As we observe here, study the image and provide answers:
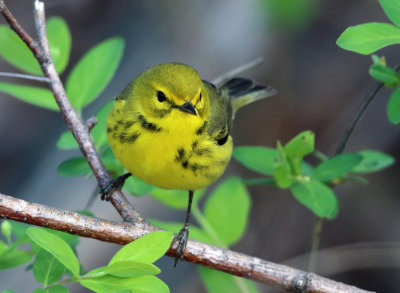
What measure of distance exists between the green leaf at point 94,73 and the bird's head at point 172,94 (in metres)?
0.19

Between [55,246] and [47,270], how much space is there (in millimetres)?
182

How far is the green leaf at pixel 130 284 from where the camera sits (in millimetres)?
1739

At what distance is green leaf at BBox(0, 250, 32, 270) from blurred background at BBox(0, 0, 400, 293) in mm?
2048

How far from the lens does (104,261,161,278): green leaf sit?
168 cm

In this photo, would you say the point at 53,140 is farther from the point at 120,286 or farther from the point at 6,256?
the point at 120,286

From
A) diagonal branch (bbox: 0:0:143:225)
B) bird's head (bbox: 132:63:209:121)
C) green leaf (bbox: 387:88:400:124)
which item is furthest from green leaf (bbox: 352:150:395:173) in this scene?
diagonal branch (bbox: 0:0:143:225)

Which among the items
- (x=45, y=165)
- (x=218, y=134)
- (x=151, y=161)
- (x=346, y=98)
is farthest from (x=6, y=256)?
(x=346, y=98)

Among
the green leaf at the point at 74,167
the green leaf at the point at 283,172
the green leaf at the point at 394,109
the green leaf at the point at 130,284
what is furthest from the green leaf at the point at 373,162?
the green leaf at the point at 130,284

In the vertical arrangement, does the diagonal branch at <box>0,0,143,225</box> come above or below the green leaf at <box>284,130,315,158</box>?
above

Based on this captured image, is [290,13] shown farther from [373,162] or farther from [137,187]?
[137,187]

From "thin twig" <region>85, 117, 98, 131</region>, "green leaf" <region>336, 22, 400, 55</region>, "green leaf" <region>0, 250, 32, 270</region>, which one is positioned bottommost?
"green leaf" <region>0, 250, 32, 270</region>

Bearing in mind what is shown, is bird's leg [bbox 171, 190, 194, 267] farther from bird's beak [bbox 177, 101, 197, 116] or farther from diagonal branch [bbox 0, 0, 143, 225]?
bird's beak [bbox 177, 101, 197, 116]

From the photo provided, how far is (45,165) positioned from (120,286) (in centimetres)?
319

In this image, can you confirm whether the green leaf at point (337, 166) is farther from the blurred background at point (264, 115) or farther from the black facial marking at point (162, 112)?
the blurred background at point (264, 115)
